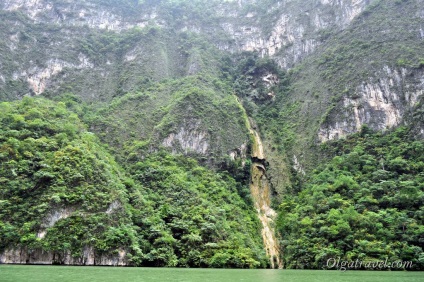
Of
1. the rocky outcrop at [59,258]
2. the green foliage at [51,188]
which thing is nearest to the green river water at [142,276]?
the rocky outcrop at [59,258]

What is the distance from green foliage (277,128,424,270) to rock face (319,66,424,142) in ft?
14.9

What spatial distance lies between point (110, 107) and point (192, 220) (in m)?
39.6

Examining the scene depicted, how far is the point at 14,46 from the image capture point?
89.7 meters

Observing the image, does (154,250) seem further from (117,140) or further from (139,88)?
(139,88)

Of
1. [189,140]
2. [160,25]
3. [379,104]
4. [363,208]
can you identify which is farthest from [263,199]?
[160,25]

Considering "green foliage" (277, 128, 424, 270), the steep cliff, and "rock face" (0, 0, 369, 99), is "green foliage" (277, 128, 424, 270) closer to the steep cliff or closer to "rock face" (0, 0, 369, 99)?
the steep cliff

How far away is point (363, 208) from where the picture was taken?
158 ft

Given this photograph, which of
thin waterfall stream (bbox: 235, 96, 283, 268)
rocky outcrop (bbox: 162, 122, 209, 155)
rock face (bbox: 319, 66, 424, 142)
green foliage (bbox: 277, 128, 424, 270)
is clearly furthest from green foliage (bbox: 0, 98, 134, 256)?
rock face (bbox: 319, 66, 424, 142)

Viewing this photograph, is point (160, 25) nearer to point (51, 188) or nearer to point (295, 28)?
point (295, 28)

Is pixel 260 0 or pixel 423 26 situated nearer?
pixel 423 26

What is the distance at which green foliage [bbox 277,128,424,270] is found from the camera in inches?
1670

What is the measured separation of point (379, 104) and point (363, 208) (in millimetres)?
28765

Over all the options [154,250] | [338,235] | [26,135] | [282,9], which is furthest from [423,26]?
[26,135]

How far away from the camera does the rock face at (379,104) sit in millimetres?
66875
